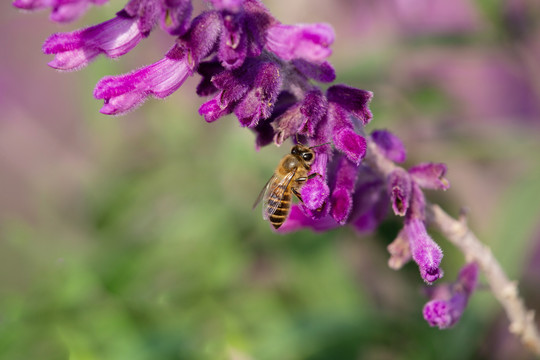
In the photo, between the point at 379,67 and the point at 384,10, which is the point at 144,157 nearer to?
the point at 379,67

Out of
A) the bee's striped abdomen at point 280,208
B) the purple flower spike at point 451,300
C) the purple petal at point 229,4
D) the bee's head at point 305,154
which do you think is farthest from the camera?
the bee's head at point 305,154

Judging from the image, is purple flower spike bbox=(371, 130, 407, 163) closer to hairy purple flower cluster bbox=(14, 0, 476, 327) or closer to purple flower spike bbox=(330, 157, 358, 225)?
hairy purple flower cluster bbox=(14, 0, 476, 327)

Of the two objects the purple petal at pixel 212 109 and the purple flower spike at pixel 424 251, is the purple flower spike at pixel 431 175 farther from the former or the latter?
the purple petal at pixel 212 109

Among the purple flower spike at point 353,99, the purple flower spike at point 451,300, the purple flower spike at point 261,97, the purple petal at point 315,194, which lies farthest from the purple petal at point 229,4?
the purple flower spike at point 451,300

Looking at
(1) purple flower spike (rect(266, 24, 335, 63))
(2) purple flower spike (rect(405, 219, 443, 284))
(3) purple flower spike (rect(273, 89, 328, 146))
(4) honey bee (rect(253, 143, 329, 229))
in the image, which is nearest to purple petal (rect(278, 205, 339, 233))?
(4) honey bee (rect(253, 143, 329, 229))

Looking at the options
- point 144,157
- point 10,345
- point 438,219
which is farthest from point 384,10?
point 10,345

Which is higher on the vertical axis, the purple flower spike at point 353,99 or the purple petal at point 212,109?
the purple flower spike at point 353,99

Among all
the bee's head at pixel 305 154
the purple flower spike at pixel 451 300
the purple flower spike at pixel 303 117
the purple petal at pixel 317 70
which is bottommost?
the purple flower spike at pixel 451 300

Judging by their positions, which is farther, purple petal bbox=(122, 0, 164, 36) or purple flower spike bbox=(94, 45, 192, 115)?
purple flower spike bbox=(94, 45, 192, 115)
